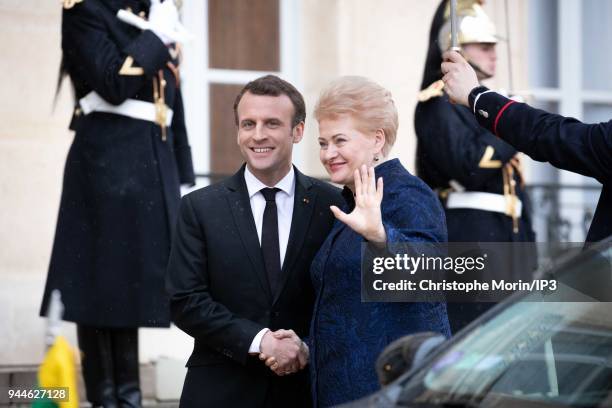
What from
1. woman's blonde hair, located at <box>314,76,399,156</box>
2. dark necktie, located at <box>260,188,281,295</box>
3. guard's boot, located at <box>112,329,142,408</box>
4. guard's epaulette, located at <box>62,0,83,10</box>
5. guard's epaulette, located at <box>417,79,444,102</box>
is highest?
guard's epaulette, located at <box>62,0,83,10</box>

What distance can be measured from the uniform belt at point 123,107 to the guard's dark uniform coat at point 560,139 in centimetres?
224

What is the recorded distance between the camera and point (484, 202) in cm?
682

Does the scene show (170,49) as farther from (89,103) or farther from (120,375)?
(120,375)

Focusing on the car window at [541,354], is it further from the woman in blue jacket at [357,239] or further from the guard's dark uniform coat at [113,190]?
the guard's dark uniform coat at [113,190]

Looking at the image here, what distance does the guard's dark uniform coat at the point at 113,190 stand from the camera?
6.08 metres

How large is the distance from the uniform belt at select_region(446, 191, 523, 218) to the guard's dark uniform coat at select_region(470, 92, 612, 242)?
2.39 m

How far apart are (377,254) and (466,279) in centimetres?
129

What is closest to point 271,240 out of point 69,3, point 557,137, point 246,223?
point 246,223

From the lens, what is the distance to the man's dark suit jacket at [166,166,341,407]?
175 inches

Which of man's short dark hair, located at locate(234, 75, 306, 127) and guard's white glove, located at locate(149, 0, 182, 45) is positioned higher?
guard's white glove, located at locate(149, 0, 182, 45)

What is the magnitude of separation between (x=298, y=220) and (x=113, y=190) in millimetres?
1799

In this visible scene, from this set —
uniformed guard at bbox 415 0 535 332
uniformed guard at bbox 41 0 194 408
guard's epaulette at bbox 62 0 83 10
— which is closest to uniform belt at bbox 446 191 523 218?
uniformed guard at bbox 415 0 535 332

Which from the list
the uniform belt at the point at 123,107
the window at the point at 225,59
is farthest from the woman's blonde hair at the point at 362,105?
the window at the point at 225,59

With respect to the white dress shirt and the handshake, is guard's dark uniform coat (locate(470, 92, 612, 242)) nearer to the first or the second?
the white dress shirt
